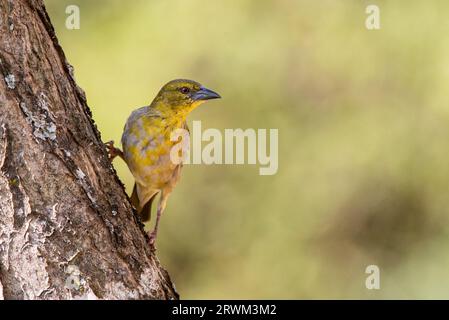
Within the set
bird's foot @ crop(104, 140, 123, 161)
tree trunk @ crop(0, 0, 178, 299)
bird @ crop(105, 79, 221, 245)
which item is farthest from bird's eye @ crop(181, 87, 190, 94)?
tree trunk @ crop(0, 0, 178, 299)

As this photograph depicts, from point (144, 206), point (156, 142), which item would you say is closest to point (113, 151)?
point (156, 142)

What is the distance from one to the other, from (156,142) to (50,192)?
1676mm

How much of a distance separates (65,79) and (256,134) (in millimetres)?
4029

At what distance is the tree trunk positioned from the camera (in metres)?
2.90

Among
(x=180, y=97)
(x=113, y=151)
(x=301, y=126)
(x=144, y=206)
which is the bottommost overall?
(x=144, y=206)

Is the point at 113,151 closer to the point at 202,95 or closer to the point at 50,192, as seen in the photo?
the point at 202,95

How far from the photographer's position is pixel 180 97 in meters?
4.87

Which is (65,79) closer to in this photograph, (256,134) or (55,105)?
(55,105)

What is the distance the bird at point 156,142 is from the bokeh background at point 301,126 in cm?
191

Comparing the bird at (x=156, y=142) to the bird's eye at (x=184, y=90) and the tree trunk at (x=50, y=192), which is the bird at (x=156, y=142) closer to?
the bird's eye at (x=184, y=90)

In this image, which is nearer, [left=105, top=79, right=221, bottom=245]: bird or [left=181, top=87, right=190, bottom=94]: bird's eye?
[left=105, top=79, right=221, bottom=245]: bird

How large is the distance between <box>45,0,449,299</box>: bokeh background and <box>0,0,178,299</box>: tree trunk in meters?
3.68

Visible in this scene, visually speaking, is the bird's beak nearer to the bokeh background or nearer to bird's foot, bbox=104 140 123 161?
bird's foot, bbox=104 140 123 161
